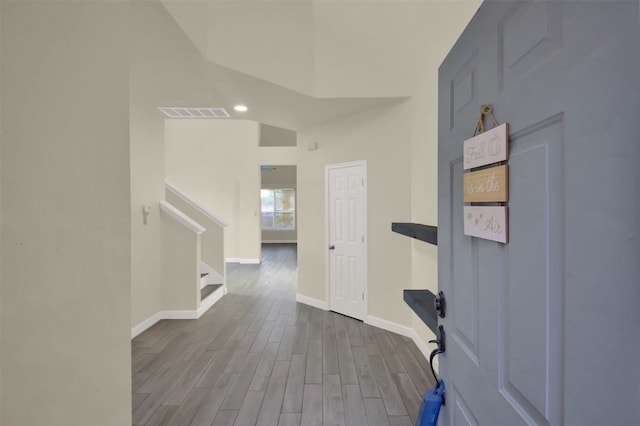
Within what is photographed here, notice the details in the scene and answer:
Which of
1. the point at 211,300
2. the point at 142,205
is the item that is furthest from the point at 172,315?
the point at 142,205

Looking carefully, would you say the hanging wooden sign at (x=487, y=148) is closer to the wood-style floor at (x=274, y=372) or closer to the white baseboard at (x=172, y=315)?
the wood-style floor at (x=274, y=372)

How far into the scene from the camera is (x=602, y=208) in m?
0.46

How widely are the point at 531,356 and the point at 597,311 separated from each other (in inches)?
8.3

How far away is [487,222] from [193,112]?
3.92 m

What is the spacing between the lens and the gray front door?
0.43 m

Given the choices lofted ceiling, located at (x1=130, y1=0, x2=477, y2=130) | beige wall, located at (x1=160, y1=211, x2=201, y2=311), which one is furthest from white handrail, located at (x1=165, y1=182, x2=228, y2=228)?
lofted ceiling, located at (x1=130, y1=0, x2=477, y2=130)

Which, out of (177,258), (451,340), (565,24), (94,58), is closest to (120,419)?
(451,340)

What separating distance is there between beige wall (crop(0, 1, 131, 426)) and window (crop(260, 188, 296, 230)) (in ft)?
35.4

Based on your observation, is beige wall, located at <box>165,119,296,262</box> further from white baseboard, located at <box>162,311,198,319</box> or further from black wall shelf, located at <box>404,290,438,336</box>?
black wall shelf, located at <box>404,290,438,336</box>

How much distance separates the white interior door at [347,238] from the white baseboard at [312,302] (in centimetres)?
10

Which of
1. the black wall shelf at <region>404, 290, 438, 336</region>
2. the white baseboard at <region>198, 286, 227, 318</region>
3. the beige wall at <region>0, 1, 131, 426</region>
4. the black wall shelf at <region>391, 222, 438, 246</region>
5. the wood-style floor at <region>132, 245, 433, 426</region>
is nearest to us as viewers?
the beige wall at <region>0, 1, 131, 426</region>

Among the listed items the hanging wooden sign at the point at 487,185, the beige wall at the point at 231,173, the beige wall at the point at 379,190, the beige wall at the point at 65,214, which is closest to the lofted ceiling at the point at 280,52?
the beige wall at the point at 379,190

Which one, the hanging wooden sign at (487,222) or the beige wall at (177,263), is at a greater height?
the hanging wooden sign at (487,222)

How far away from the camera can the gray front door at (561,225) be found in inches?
16.9
